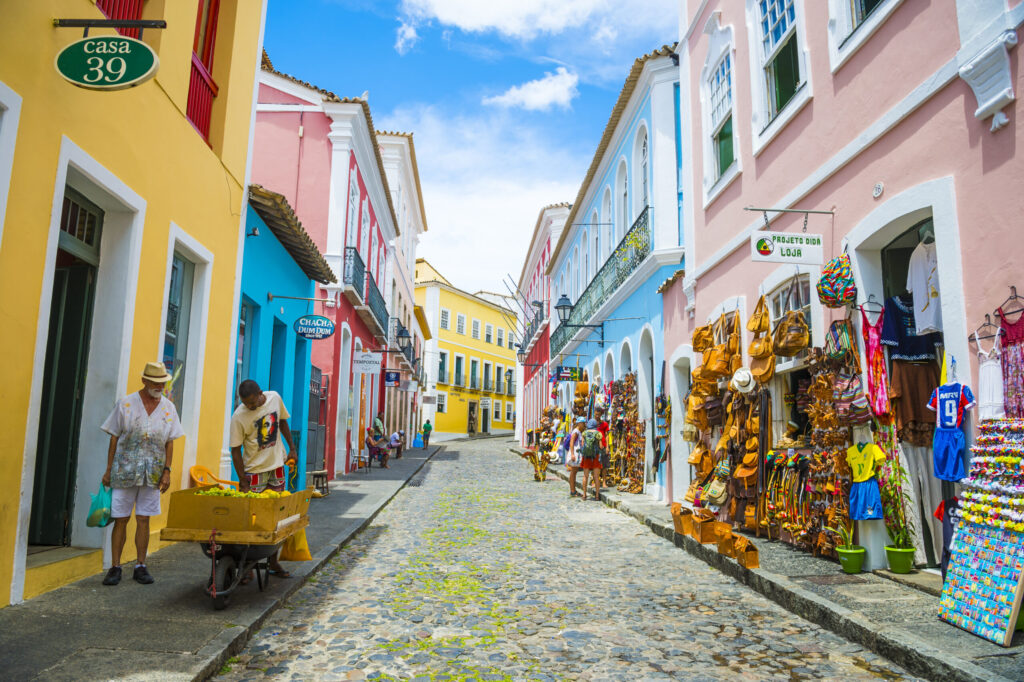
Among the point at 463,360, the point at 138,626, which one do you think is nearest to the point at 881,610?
the point at 138,626

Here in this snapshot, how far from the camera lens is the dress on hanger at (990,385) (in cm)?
468

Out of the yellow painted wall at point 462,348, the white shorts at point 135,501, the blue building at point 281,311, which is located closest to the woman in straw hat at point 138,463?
the white shorts at point 135,501

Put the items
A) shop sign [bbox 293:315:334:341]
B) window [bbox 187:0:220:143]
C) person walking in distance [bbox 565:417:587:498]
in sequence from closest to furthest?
window [bbox 187:0:220:143]
shop sign [bbox 293:315:334:341]
person walking in distance [bbox 565:417:587:498]

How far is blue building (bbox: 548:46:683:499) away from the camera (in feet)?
43.8

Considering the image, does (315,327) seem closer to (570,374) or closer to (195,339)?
(195,339)

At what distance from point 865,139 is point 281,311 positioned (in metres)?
8.78

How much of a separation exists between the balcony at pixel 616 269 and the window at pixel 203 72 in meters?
8.00

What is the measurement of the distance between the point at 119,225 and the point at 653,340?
9729mm

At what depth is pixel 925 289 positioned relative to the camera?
5957 millimetres

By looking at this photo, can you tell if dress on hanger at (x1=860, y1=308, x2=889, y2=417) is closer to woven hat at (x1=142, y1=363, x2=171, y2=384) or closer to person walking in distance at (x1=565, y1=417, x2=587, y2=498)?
woven hat at (x1=142, y1=363, x2=171, y2=384)

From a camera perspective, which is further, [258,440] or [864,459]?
[864,459]

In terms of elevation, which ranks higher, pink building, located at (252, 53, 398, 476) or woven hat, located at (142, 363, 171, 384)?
pink building, located at (252, 53, 398, 476)

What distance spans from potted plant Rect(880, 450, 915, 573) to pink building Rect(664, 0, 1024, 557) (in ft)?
0.78

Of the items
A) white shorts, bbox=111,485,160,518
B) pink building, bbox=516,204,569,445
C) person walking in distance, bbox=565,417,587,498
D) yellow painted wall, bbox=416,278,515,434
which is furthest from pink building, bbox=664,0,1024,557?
yellow painted wall, bbox=416,278,515,434
